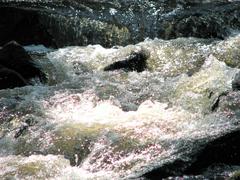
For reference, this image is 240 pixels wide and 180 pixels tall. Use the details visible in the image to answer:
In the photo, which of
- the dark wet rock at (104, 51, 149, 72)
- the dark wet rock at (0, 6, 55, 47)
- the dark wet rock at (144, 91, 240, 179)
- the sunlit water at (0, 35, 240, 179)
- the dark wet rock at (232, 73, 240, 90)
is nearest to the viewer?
the dark wet rock at (144, 91, 240, 179)

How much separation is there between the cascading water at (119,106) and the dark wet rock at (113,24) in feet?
0.12

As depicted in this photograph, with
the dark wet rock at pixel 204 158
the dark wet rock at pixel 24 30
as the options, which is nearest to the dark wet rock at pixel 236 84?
the dark wet rock at pixel 204 158

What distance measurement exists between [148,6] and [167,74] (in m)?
4.94

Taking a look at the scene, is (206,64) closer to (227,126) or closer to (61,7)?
(227,126)

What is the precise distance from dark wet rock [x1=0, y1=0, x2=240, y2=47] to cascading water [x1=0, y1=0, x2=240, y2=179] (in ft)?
0.12

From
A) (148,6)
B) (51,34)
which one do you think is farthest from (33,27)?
(148,6)

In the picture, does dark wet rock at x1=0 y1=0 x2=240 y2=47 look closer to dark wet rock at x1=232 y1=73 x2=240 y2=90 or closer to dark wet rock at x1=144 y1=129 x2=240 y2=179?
dark wet rock at x1=232 y1=73 x2=240 y2=90

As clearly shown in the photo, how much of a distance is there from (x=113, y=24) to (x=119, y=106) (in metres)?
5.62

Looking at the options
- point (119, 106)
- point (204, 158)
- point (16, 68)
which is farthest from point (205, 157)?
point (16, 68)

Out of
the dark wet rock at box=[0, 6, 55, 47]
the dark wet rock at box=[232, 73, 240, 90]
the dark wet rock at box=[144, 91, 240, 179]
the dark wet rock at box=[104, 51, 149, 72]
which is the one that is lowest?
the dark wet rock at box=[0, 6, 55, 47]

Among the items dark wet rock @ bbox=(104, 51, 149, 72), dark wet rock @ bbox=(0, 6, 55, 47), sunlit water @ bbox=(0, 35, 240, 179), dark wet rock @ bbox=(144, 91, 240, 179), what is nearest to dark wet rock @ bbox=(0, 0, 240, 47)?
dark wet rock @ bbox=(0, 6, 55, 47)

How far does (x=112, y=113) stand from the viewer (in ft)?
29.3

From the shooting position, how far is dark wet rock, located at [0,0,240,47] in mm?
14193

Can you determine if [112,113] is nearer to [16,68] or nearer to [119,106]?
[119,106]
